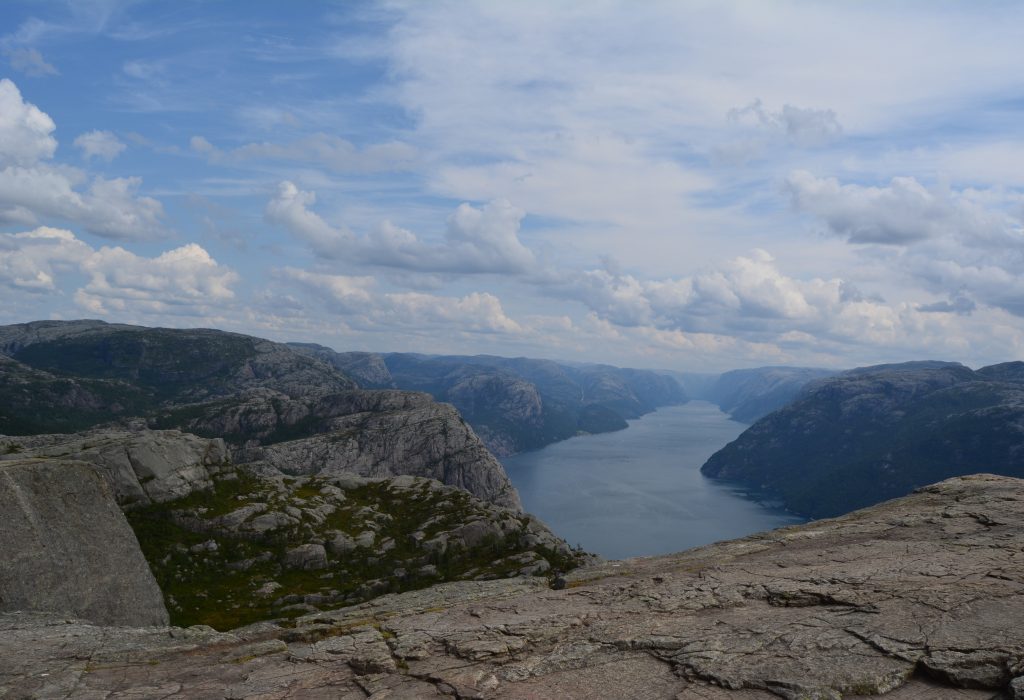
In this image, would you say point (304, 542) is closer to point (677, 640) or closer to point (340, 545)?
point (340, 545)

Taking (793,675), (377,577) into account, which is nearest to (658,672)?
(793,675)

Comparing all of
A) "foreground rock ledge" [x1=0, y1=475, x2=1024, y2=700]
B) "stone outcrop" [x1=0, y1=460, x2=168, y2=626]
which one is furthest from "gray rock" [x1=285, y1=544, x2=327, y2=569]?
"foreground rock ledge" [x1=0, y1=475, x2=1024, y2=700]

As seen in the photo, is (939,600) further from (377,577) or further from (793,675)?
(377,577)

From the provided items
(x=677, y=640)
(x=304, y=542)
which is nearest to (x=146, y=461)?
(x=304, y=542)

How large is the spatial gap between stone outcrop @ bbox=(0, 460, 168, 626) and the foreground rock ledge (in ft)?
49.0

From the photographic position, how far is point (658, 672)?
60.1 ft

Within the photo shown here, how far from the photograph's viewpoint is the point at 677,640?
20.1 meters

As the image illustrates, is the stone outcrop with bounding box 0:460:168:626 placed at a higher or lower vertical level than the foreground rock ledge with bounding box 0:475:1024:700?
lower

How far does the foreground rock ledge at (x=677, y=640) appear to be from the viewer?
17.0 m

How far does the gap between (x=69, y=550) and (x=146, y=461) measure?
199ft

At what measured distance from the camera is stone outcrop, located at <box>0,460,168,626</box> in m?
41.2

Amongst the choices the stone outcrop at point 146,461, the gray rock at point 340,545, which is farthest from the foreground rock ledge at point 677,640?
the stone outcrop at point 146,461

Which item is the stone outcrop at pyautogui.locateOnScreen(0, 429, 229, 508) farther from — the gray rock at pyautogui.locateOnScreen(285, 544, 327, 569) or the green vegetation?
the gray rock at pyautogui.locateOnScreen(285, 544, 327, 569)

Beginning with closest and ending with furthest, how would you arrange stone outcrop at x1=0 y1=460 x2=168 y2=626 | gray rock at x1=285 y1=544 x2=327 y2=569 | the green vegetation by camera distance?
stone outcrop at x1=0 y1=460 x2=168 y2=626 → the green vegetation → gray rock at x1=285 y1=544 x2=327 y2=569
